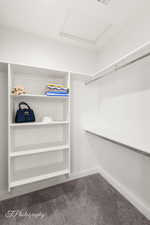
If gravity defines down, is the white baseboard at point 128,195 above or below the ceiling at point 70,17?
below

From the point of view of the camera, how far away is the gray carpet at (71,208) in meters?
1.28

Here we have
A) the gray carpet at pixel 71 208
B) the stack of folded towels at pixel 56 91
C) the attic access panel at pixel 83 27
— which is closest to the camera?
the gray carpet at pixel 71 208

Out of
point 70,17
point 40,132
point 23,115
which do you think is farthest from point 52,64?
point 40,132

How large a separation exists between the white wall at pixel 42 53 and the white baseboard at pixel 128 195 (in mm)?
1963

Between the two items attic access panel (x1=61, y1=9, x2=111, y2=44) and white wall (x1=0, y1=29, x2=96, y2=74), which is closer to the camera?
attic access panel (x1=61, y1=9, x2=111, y2=44)

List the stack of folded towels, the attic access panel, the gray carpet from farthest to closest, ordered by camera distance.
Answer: the stack of folded towels, the attic access panel, the gray carpet

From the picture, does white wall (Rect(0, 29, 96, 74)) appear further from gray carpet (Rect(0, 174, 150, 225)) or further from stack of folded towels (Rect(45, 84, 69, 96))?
gray carpet (Rect(0, 174, 150, 225))

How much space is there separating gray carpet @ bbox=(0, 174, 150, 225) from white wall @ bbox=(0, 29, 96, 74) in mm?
1975

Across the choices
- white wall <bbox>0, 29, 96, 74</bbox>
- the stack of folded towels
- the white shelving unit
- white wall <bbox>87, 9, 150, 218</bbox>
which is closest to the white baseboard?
white wall <bbox>87, 9, 150, 218</bbox>

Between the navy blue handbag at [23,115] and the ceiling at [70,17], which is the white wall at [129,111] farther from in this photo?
the navy blue handbag at [23,115]

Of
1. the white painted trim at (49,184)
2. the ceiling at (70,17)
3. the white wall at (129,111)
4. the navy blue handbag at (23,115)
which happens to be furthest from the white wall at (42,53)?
the white painted trim at (49,184)

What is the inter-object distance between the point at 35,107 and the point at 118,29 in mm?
1704

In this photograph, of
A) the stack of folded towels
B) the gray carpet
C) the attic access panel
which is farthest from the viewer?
the stack of folded towels

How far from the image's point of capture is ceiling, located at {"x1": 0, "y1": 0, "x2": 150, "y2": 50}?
1289 mm
